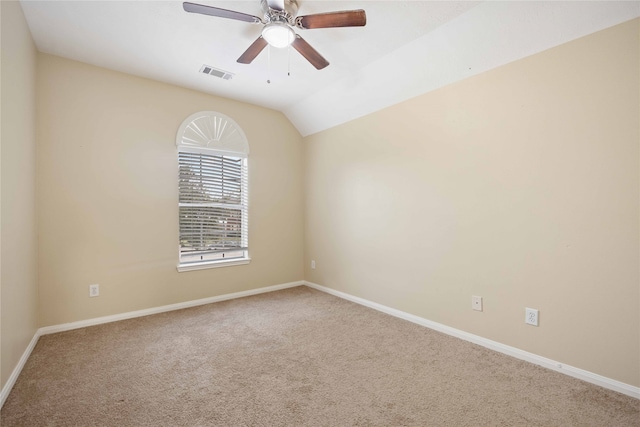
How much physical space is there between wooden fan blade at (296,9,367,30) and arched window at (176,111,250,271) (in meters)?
2.14

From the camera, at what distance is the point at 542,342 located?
2.19 meters

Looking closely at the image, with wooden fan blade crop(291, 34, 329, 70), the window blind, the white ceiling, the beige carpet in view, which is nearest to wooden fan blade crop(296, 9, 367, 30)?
wooden fan blade crop(291, 34, 329, 70)

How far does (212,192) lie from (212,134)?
0.75 metres

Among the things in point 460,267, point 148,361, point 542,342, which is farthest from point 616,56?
point 148,361

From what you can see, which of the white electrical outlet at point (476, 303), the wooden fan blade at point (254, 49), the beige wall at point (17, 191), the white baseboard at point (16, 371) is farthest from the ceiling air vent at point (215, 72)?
the white electrical outlet at point (476, 303)

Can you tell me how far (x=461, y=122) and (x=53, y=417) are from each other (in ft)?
11.8

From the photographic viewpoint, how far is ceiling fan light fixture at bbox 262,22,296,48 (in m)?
2.04

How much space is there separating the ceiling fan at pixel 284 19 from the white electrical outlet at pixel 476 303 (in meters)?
2.40

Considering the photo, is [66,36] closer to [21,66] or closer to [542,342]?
[21,66]

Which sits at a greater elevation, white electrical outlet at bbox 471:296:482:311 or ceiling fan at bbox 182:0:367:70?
ceiling fan at bbox 182:0:367:70

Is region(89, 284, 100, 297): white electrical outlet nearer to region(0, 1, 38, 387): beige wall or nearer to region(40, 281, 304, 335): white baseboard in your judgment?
region(40, 281, 304, 335): white baseboard

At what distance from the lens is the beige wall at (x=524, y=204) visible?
6.16ft

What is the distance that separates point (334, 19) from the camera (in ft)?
6.29

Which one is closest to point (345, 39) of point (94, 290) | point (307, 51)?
point (307, 51)
